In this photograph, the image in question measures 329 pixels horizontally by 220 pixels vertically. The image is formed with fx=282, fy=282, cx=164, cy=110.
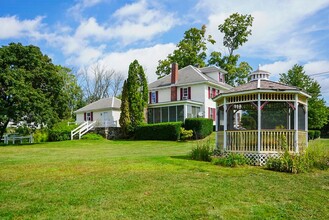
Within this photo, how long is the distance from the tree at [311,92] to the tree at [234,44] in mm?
12387

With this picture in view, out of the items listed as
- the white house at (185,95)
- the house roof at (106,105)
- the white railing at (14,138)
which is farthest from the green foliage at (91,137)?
the white house at (185,95)

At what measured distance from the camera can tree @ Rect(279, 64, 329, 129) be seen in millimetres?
29438

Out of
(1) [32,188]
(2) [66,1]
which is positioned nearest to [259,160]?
(1) [32,188]

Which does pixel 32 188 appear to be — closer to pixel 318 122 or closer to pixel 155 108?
pixel 155 108

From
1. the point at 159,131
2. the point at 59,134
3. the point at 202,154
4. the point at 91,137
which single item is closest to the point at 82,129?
the point at 91,137

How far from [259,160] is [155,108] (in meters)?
21.5

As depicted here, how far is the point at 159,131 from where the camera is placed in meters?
27.2

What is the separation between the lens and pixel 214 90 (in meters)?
34.1

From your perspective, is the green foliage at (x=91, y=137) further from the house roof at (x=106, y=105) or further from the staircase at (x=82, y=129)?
the house roof at (x=106, y=105)

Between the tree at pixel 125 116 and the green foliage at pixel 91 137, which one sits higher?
the tree at pixel 125 116

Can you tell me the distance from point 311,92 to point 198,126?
14166 millimetres

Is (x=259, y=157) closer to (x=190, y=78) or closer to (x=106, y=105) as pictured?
(x=190, y=78)

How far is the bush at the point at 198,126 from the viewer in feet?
84.9

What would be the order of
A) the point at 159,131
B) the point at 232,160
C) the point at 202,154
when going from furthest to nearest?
1. the point at 159,131
2. the point at 202,154
3. the point at 232,160
